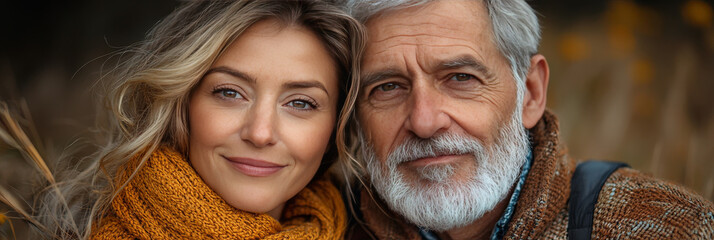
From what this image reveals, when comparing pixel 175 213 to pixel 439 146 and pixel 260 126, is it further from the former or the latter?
pixel 439 146

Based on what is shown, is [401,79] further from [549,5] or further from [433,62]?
[549,5]

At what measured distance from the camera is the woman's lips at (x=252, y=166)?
2480 millimetres

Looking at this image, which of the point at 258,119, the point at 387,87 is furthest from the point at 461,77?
the point at 258,119

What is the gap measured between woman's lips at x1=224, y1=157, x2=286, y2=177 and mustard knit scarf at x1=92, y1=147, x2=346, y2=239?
0.15m

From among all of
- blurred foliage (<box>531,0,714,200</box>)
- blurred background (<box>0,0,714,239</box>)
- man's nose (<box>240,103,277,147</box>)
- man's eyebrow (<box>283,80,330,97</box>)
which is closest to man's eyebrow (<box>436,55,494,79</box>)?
man's eyebrow (<box>283,80,330,97</box>)

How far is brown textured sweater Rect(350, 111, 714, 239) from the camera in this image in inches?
89.5

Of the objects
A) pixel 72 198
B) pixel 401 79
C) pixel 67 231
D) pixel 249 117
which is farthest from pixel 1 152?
pixel 401 79

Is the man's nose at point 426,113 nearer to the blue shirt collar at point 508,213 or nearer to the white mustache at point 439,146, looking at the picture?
the white mustache at point 439,146

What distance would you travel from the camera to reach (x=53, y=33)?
484cm

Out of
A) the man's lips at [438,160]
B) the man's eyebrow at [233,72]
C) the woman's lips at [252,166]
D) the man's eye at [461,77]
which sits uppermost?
the man's eyebrow at [233,72]

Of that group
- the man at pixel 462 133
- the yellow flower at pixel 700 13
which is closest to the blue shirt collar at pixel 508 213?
the man at pixel 462 133

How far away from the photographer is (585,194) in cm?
256

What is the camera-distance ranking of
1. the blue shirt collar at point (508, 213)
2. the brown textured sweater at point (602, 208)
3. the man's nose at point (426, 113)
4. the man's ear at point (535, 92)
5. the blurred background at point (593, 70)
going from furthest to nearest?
the blurred background at point (593, 70), the man's ear at point (535, 92), the blue shirt collar at point (508, 213), the man's nose at point (426, 113), the brown textured sweater at point (602, 208)

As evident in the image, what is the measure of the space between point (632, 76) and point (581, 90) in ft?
1.18
